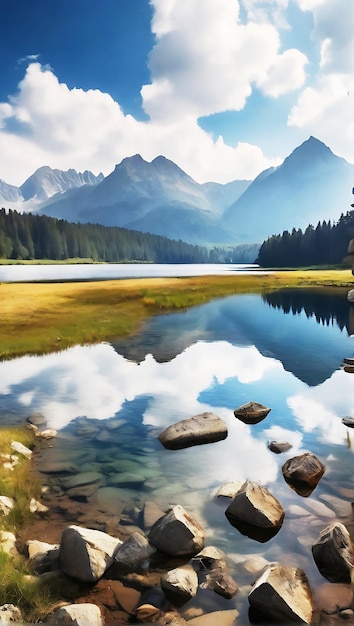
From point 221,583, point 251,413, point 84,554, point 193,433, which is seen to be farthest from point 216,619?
point 251,413

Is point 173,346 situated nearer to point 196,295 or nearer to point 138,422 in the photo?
point 138,422

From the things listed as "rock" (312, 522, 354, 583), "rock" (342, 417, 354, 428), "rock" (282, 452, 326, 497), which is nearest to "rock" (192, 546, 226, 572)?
"rock" (312, 522, 354, 583)

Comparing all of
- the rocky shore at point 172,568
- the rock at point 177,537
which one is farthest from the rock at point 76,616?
the rock at point 177,537

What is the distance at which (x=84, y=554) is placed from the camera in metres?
7.30

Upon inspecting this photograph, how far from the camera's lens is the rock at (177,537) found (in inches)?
318

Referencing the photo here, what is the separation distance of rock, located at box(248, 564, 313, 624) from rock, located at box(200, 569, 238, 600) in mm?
402

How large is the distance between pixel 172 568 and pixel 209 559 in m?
0.76

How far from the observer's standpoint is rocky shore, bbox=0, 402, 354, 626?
6.50 metres

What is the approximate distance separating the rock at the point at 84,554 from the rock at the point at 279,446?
7164mm

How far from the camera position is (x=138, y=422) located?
16172 millimetres

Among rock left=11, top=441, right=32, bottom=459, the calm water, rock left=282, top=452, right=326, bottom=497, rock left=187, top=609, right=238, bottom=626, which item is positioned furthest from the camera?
rock left=11, top=441, right=32, bottom=459

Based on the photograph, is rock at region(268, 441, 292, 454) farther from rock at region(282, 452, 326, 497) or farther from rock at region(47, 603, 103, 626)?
rock at region(47, 603, 103, 626)

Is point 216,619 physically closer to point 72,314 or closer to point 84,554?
point 84,554

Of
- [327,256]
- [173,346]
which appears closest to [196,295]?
[173,346]
